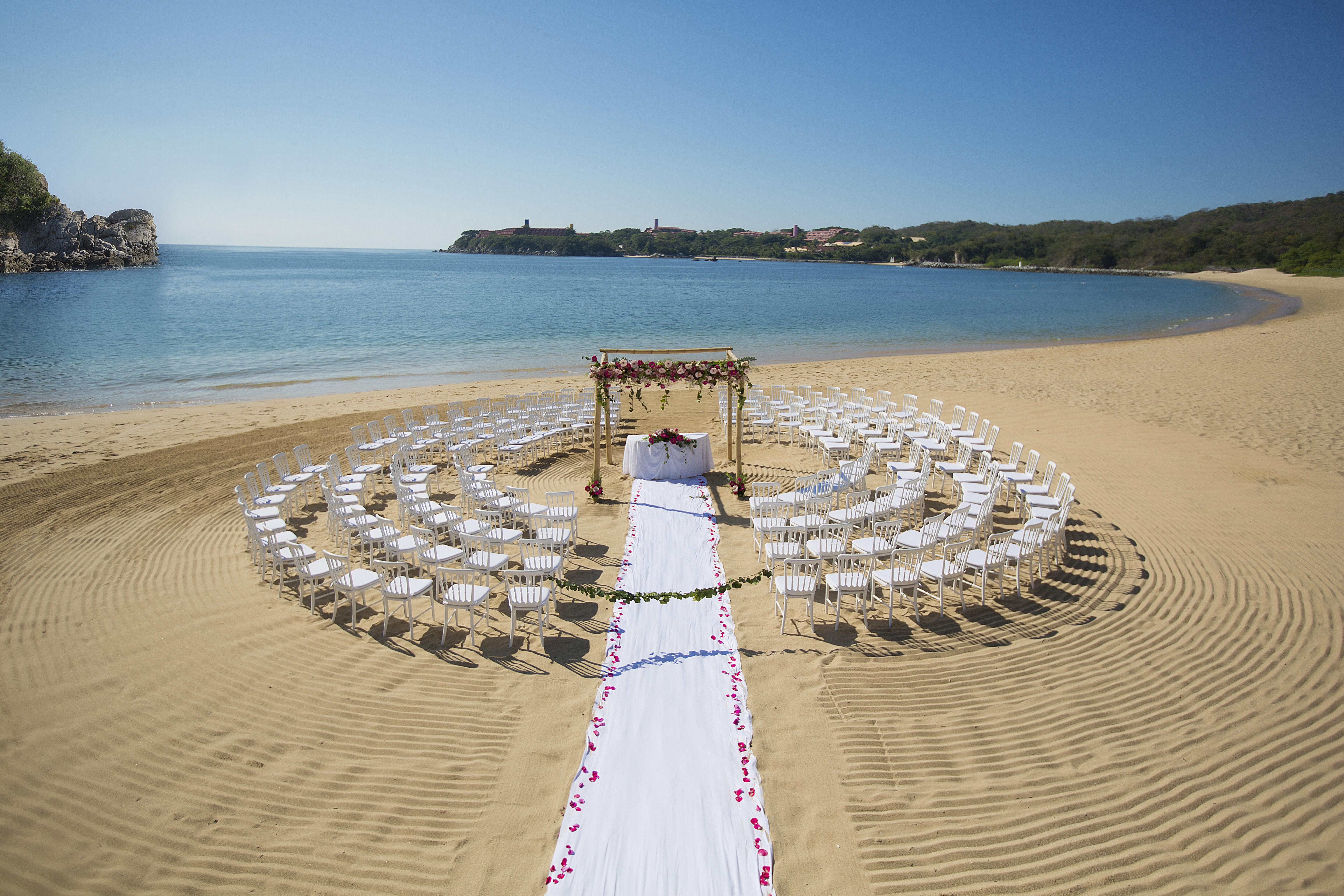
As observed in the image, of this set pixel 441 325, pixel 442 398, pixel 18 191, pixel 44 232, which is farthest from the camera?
pixel 44 232

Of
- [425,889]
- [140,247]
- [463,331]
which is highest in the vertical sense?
[140,247]

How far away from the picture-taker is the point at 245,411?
64.7 feet

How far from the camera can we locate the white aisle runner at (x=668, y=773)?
4152 millimetres

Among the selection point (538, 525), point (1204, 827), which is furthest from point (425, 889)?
point (538, 525)

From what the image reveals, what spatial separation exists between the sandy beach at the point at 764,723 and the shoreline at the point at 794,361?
1162 cm

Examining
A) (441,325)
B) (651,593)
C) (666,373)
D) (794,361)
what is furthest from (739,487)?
(441,325)

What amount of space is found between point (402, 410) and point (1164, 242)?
151 m

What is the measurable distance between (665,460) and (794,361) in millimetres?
19546

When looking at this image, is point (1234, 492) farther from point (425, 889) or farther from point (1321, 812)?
point (425, 889)

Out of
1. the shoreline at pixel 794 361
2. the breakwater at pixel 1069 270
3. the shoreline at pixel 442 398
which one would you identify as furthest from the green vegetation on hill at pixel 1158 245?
the shoreline at pixel 442 398

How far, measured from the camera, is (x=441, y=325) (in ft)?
144

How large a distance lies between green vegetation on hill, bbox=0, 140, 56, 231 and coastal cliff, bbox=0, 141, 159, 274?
6cm

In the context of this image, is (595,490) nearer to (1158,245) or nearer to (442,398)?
(442,398)

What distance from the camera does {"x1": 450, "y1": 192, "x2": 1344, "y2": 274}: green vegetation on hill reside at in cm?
9956
